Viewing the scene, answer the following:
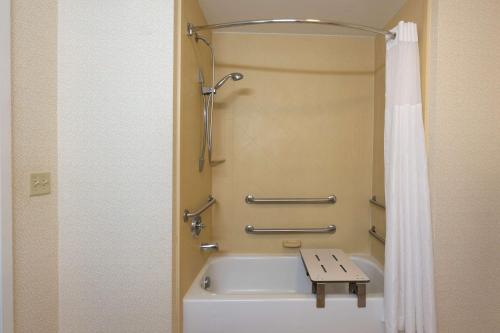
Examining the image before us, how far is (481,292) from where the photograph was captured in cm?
136

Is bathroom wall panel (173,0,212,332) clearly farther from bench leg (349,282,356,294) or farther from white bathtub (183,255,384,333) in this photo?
bench leg (349,282,356,294)

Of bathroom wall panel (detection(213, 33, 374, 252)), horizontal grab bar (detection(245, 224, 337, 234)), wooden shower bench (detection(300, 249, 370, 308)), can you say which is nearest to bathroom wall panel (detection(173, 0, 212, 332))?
bathroom wall panel (detection(213, 33, 374, 252))

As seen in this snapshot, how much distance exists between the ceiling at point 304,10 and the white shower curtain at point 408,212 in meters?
0.46

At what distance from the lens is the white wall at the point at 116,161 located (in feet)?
4.18

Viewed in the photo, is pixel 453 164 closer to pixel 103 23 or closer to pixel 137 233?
pixel 137 233

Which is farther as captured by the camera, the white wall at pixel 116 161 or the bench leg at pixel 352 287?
the bench leg at pixel 352 287

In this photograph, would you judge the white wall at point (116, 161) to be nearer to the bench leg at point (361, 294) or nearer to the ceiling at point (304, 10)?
the ceiling at point (304, 10)

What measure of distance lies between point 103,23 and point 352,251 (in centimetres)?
226

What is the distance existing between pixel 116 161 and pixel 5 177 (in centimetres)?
40

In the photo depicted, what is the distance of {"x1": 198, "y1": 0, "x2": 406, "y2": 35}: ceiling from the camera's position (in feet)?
5.58

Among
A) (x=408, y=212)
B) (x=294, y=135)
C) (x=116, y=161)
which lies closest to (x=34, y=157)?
(x=116, y=161)

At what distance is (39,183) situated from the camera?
1.19m

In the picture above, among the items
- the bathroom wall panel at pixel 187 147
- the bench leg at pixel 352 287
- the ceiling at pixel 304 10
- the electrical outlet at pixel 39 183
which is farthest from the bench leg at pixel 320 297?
the ceiling at pixel 304 10

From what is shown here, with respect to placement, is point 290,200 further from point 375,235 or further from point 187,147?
point 187,147
